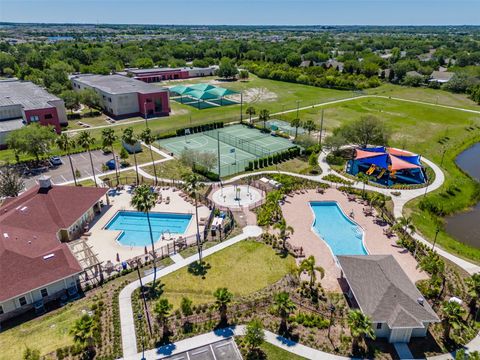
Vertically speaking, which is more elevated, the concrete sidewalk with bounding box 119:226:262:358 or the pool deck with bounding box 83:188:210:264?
the concrete sidewalk with bounding box 119:226:262:358

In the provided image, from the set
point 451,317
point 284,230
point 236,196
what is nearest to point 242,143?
point 236,196

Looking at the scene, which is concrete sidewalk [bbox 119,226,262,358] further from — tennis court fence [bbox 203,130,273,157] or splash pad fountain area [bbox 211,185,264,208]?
tennis court fence [bbox 203,130,273,157]

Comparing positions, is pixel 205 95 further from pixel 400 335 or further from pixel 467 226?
pixel 400 335

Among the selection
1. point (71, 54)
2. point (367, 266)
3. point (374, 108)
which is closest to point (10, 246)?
point (367, 266)

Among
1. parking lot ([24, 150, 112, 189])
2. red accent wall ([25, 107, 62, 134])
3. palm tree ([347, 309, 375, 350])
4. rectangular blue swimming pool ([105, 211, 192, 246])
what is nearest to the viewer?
palm tree ([347, 309, 375, 350])

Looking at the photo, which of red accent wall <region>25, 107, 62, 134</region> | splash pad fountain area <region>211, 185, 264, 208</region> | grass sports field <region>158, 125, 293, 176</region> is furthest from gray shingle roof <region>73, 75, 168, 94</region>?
splash pad fountain area <region>211, 185, 264, 208</region>

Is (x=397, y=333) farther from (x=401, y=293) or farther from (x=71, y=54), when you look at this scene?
(x=71, y=54)

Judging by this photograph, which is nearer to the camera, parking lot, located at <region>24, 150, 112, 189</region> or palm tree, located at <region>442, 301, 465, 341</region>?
palm tree, located at <region>442, 301, 465, 341</region>
